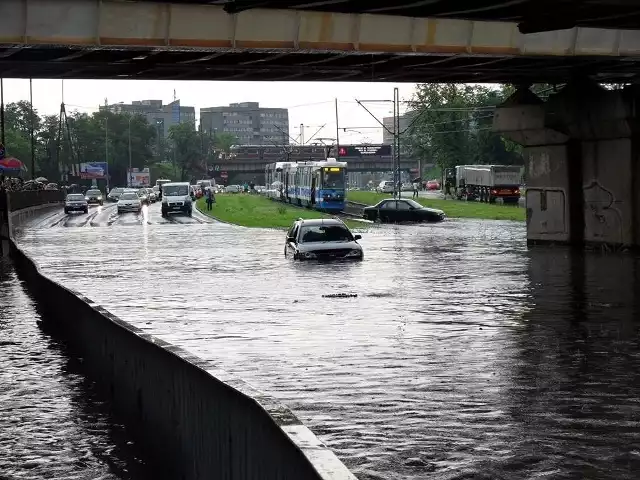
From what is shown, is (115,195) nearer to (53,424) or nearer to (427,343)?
(427,343)

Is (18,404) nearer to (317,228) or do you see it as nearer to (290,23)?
(290,23)

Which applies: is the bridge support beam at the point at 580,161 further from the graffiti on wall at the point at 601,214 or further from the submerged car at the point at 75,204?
the submerged car at the point at 75,204

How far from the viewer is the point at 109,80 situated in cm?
4012

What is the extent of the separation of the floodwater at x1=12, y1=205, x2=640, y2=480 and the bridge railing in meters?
36.7

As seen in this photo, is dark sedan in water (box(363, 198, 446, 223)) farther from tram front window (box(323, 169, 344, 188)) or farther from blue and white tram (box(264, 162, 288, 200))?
blue and white tram (box(264, 162, 288, 200))

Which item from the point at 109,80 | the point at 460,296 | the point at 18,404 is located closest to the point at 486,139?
the point at 109,80

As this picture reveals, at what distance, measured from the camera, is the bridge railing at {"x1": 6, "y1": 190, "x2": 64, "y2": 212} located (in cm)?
8325

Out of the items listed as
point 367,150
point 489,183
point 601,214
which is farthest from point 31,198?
point 367,150

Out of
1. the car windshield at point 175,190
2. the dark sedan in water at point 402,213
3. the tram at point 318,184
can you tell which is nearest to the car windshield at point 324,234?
the dark sedan in water at point 402,213

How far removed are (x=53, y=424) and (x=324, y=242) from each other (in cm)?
2373

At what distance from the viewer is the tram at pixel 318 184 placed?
285 ft

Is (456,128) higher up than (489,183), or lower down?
higher up

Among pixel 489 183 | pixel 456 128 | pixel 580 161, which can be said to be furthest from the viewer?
pixel 456 128

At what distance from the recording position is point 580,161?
43.1 meters
